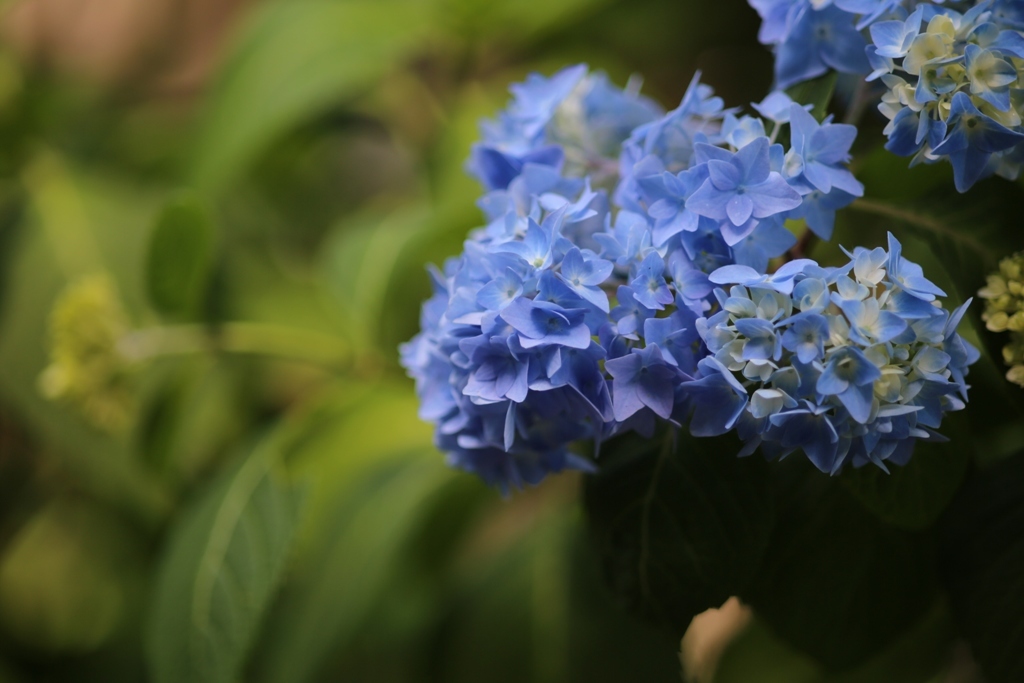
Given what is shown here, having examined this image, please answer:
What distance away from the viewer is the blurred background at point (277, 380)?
66cm

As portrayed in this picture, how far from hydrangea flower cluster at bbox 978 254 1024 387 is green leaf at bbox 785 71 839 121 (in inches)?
4.5

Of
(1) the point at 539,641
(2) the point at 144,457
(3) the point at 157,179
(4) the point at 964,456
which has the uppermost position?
(3) the point at 157,179

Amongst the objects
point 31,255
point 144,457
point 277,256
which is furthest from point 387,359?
point 31,255

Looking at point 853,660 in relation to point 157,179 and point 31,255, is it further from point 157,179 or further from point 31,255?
point 157,179

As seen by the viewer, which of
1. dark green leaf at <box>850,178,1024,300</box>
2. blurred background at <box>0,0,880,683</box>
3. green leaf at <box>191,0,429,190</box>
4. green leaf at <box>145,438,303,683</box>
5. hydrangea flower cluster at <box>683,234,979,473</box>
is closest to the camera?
hydrangea flower cluster at <box>683,234,979,473</box>

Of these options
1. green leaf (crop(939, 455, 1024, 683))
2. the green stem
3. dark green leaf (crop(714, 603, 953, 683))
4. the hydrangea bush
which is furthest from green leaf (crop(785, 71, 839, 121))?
the green stem

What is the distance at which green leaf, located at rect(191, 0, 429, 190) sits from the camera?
2.74 feet

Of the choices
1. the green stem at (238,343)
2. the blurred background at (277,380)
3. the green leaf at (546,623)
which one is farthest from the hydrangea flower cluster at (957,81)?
the green stem at (238,343)

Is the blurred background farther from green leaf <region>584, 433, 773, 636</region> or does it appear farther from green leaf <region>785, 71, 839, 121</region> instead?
green leaf <region>785, 71, 839, 121</region>

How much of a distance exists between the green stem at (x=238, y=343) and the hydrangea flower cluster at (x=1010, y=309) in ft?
1.93

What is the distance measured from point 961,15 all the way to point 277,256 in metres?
0.90

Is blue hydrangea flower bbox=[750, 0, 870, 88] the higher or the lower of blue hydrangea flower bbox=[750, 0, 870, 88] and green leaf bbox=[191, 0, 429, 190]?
the lower

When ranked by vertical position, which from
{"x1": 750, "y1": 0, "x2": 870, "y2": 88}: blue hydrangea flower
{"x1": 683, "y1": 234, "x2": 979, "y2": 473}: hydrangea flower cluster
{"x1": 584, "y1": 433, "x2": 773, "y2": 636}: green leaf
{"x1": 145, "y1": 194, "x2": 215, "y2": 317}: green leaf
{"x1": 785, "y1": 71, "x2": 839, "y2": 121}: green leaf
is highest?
{"x1": 145, "y1": 194, "x2": 215, "y2": 317}: green leaf

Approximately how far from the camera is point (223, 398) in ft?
3.05
